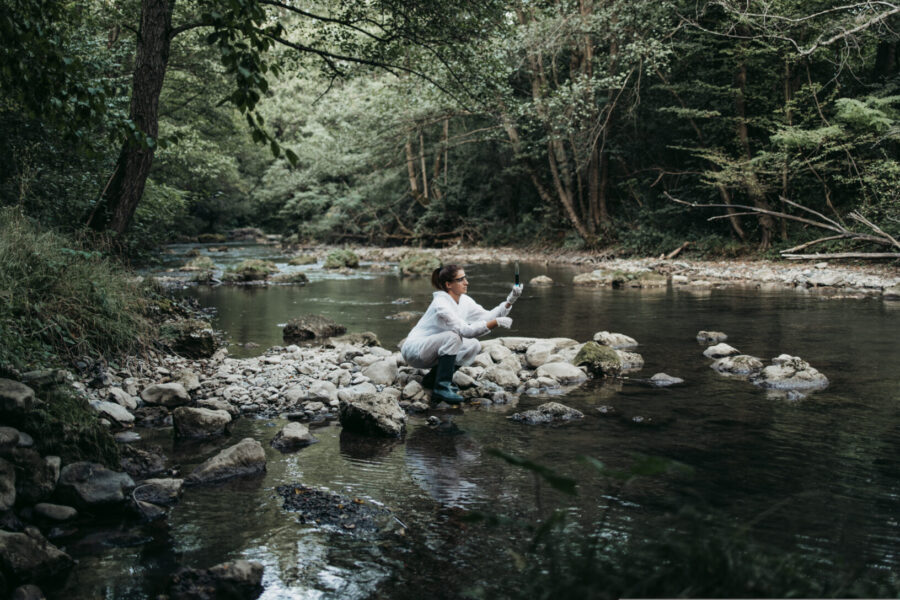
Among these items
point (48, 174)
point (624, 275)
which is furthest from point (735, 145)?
point (48, 174)

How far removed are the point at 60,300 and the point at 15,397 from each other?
9.00 ft

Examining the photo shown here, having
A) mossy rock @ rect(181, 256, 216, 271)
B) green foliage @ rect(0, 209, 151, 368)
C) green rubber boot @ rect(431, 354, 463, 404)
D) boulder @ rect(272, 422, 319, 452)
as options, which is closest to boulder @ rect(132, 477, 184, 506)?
boulder @ rect(272, 422, 319, 452)

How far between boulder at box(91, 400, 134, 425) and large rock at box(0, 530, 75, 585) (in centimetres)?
227

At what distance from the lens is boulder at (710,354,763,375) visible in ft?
22.2

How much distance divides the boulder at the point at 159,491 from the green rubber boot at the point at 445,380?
2587mm

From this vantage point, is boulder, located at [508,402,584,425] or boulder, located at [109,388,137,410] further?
boulder, located at [109,388,137,410]

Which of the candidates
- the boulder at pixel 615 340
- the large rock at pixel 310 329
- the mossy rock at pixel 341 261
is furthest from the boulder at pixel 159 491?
the mossy rock at pixel 341 261

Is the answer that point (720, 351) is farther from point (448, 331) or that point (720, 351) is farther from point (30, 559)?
→ point (30, 559)

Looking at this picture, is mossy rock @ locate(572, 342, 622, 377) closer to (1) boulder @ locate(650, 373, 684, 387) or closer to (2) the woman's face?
(1) boulder @ locate(650, 373, 684, 387)

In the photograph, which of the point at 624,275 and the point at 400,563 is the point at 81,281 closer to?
the point at 400,563

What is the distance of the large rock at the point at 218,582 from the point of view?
267cm

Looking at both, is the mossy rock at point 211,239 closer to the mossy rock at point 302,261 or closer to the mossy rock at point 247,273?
the mossy rock at point 302,261

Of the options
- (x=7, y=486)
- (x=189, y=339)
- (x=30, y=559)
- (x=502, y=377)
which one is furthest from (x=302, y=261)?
(x=30, y=559)

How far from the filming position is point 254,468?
4.21 metres
